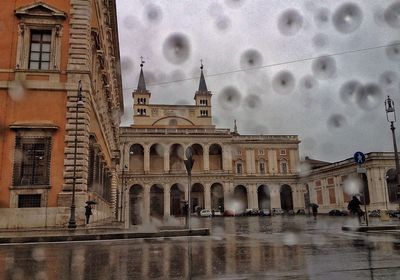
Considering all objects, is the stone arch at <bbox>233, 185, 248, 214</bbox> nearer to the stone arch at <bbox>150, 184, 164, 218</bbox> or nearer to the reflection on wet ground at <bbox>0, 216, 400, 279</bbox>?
the stone arch at <bbox>150, 184, 164, 218</bbox>

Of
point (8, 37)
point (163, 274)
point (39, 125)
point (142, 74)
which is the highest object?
point (142, 74)

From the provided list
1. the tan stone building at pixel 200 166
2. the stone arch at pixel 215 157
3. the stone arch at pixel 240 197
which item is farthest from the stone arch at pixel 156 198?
the stone arch at pixel 240 197

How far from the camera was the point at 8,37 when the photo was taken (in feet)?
58.7

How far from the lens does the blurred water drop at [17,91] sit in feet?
57.4

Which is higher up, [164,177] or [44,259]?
[164,177]

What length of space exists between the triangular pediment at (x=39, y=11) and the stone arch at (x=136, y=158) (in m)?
51.6

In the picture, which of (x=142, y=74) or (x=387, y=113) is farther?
(x=142, y=74)

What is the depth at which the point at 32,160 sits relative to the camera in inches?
671

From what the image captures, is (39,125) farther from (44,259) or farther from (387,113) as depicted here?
(387,113)

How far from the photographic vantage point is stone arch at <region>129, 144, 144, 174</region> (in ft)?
228

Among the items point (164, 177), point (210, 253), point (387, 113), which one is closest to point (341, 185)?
point (164, 177)

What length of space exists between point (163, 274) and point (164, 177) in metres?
62.5

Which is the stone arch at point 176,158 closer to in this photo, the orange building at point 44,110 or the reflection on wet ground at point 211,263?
the orange building at point 44,110

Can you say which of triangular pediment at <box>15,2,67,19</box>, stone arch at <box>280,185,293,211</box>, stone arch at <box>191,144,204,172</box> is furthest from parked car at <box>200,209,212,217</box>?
triangular pediment at <box>15,2,67,19</box>
